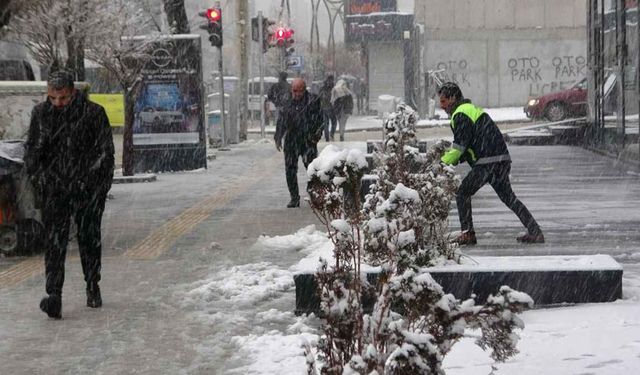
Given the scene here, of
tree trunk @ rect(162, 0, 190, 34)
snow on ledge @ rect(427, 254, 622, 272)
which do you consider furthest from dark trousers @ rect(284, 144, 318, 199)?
tree trunk @ rect(162, 0, 190, 34)

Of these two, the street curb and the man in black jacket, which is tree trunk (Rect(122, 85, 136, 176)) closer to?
the street curb

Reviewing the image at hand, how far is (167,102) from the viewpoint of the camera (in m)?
21.4

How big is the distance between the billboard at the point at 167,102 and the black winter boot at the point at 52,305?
13174mm

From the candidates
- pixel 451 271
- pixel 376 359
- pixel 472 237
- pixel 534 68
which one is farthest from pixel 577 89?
pixel 376 359

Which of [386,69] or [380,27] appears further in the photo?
[386,69]

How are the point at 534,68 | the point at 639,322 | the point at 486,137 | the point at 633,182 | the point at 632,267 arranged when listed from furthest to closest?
1. the point at 534,68
2. the point at 633,182
3. the point at 486,137
4. the point at 632,267
5. the point at 639,322

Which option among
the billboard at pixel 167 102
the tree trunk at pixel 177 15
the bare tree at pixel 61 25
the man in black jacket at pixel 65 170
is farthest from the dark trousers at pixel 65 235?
the tree trunk at pixel 177 15

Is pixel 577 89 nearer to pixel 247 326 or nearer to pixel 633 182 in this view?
pixel 633 182

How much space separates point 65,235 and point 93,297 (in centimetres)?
57

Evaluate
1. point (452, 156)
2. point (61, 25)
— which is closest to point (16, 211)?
point (452, 156)

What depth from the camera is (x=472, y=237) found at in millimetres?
10406

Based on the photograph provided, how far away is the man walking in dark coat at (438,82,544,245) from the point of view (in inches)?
388

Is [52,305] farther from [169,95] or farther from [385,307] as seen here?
[169,95]

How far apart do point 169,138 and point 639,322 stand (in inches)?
616
